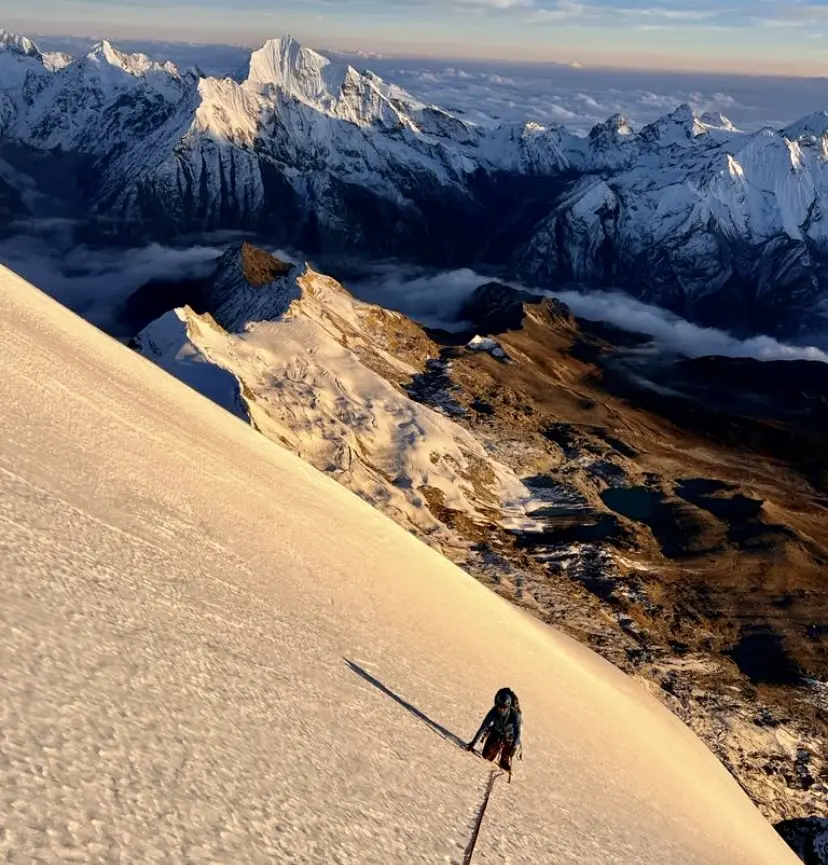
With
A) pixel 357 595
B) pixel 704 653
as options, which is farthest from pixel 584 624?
pixel 357 595

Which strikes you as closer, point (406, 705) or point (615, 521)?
point (406, 705)

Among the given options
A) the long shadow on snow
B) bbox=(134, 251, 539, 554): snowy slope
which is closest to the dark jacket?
the long shadow on snow

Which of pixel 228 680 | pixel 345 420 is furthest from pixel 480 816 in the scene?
pixel 345 420

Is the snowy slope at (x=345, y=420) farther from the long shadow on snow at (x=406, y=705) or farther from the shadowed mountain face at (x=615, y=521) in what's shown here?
the long shadow on snow at (x=406, y=705)

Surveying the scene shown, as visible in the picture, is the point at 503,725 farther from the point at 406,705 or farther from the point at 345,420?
the point at 345,420

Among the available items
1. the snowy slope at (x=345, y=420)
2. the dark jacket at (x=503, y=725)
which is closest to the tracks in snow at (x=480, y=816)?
the dark jacket at (x=503, y=725)

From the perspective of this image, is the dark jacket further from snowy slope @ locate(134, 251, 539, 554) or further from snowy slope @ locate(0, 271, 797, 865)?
snowy slope @ locate(134, 251, 539, 554)
